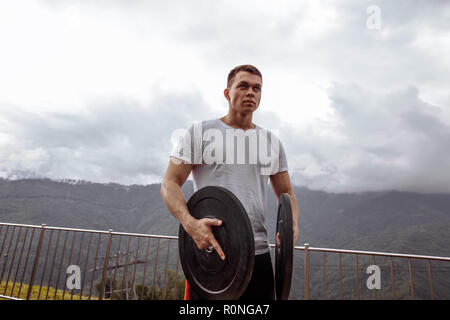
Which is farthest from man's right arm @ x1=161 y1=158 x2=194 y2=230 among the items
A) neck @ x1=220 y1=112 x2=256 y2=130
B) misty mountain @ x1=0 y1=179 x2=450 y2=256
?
misty mountain @ x1=0 y1=179 x2=450 y2=256

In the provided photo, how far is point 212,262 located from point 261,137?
0.83 meters

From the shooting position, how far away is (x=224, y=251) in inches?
48.0

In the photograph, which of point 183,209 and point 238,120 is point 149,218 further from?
point 183,209

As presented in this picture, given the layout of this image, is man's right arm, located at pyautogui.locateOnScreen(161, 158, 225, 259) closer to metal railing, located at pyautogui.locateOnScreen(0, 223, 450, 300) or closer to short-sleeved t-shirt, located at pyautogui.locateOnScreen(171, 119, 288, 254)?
short-sleeved t-shirt, located at pyautogui.locateOnScreen(171, 119, 288, 254)

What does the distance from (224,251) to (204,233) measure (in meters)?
0.12

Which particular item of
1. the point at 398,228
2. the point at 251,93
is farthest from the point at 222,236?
the point at 398,228

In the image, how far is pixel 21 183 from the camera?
168m

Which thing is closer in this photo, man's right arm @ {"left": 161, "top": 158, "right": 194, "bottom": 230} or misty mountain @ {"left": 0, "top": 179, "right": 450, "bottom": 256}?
man's right arm @ {"left": 161, "top": 158, "right": 194, "bottom": 230}

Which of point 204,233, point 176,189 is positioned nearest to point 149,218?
point 176,189

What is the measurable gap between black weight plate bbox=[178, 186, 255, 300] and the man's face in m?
0.61

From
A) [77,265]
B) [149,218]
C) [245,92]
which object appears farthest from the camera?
[149,218]

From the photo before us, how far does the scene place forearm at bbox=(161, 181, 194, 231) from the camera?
4.34ft

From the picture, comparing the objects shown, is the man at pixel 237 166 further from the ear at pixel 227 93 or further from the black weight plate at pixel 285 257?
the black weight plate at pixel 285 257

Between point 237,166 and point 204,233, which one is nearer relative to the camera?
point 204,233
